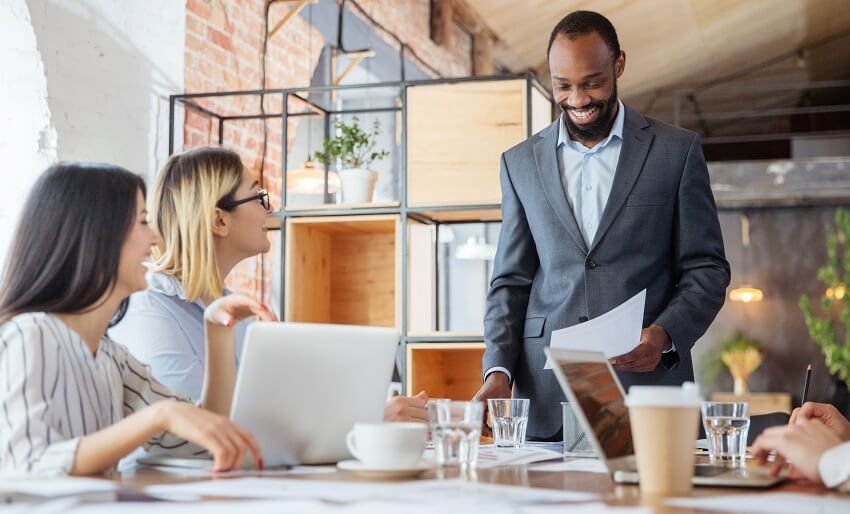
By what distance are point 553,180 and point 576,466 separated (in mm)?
971

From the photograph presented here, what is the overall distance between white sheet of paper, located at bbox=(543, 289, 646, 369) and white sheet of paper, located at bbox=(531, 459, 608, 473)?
0.82 feet

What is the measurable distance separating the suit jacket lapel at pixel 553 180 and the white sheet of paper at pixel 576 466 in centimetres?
76

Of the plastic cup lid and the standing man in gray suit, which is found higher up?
the standing man in gray suit

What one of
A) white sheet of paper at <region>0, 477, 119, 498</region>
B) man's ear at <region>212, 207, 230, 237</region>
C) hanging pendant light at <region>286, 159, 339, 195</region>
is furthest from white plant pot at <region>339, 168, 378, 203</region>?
white sheet of paper at <region>0, 477, 119, 498</region>

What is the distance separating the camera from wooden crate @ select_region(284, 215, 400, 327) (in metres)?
3.79

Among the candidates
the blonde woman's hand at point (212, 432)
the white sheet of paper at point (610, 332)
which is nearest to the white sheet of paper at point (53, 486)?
the blonde woman's hand at point (212, 432)

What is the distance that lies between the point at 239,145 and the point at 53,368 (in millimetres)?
3564

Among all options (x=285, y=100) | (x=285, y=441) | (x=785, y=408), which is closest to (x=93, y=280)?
(x=285, y=441)

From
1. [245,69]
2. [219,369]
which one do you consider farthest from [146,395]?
[245,69]

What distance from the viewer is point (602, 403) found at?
130cm

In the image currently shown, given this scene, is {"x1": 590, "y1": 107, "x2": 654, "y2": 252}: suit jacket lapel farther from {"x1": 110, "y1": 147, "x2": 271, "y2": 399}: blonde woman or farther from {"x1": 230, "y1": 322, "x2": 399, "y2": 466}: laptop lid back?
{"x1": 230, "y1": 322, "x2": 399, "y2": 466}: laptop lid back

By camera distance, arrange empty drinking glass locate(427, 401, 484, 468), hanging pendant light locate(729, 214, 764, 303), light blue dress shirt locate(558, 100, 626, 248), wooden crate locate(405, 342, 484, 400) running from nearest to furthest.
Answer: empty drinking glass locate(427, 401, 484, 468)
light blue dress shirt locate(558, 100, 626, 248)
wooden crate locate(405, 342, 484, 400)
hanging pendant light locate(729, 214, 764, 303)

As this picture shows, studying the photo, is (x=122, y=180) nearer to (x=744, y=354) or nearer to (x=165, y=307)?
(x=165, y=307)

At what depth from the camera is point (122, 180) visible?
154 centimetres
